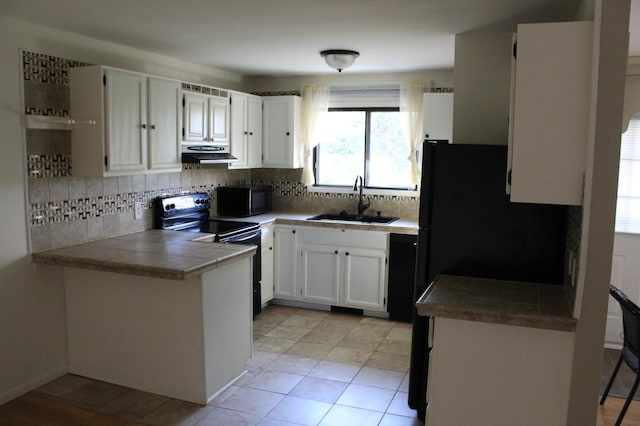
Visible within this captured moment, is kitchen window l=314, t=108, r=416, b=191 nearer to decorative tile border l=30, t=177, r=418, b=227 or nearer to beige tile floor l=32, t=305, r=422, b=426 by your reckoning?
decorative tile border l=30, t=177, r=418, b=227

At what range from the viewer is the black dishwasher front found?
468cm

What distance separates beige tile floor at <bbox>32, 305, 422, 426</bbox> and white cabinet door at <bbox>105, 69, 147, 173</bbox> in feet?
4.88

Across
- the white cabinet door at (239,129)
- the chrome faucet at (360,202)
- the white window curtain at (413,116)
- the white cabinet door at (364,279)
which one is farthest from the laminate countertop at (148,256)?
the white window curtain at (413,116)

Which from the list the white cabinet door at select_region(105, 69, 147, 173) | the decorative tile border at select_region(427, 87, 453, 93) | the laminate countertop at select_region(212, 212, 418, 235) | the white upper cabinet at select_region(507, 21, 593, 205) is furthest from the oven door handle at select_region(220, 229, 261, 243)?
the white upper cabinet at select_region(507, 21, 593, 205)

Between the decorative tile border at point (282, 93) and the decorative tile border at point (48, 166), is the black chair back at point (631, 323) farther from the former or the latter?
the decorative tile border at point (282, 93)

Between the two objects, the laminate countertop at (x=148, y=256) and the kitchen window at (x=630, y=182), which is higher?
the kitchen window at (x=630, y=182)

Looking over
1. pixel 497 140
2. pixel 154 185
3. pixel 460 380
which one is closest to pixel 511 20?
pixel 497 140

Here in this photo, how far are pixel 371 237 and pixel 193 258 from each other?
2001mm

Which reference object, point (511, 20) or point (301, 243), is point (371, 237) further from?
point (511, 20)

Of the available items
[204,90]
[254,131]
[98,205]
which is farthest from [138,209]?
[254,131]

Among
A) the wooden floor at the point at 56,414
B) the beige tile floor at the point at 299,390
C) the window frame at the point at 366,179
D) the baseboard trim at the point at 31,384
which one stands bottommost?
the wooden floor at the point at 56,414

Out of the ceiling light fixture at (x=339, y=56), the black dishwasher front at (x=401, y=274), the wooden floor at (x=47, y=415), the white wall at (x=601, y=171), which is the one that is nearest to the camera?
the white wall at (x=601, y=171)

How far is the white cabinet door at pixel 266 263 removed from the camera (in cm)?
494

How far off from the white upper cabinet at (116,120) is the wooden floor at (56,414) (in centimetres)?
146
